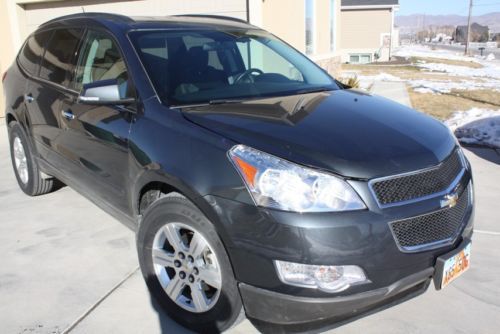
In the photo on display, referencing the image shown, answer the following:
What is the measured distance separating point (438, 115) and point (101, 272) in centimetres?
769

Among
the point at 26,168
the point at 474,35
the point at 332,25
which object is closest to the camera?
the point at 26,168

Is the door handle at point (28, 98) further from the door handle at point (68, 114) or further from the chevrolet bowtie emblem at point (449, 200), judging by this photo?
the chevrolet bowtie emblem at point (449, 200)

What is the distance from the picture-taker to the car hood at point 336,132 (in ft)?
7.97

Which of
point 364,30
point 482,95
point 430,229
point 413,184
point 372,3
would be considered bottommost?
point 364,30

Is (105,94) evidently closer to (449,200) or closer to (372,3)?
(449,200)

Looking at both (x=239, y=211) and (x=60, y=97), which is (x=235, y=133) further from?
(x=60, y=97)

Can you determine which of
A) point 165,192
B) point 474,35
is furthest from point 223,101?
point 474,35

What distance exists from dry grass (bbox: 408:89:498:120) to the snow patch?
39 centimetres

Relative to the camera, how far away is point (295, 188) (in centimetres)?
233

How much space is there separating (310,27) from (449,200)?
9755 millimetres

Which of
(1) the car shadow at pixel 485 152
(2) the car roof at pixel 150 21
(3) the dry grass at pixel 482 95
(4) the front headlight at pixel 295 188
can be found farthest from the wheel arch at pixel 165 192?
(3) the dry grass at pixel 482 95

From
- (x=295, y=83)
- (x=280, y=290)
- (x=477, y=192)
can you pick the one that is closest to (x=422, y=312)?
(x=280, y=290)

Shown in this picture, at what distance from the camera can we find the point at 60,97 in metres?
3.98

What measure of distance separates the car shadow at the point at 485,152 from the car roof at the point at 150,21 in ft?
13.2
